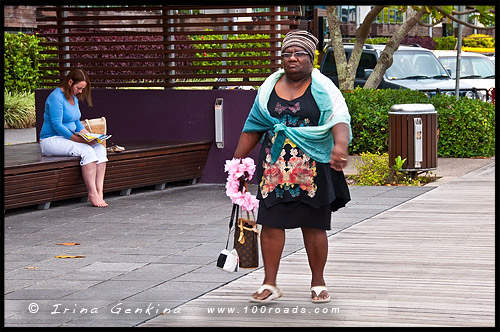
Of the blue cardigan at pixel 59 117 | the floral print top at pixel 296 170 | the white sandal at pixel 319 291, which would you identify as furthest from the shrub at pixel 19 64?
the white sandal at pixel 319 291

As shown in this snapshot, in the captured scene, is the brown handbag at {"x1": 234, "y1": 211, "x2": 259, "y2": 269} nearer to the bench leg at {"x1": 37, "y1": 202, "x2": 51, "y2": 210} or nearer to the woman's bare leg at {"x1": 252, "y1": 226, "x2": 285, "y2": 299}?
the woman's bare leg at {"x1": 252, "y1": 226, "x2": 285, "y2": 299}

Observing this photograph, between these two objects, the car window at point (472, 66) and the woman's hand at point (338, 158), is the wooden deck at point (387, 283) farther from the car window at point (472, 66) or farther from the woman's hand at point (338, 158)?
the car window at point (472, 66)

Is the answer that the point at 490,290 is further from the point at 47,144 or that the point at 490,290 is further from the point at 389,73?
the point at 389,73

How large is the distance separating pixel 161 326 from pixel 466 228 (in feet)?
14.3

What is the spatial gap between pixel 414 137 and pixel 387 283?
6.30 m

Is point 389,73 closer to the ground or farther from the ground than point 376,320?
farther from the ground

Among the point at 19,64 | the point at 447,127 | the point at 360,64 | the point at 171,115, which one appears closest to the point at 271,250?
the point at 171,115

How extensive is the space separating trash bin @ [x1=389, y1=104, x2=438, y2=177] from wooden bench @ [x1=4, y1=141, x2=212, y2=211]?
2419mm

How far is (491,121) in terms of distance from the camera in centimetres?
1609

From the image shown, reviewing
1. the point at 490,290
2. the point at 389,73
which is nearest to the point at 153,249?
the point at 490,290

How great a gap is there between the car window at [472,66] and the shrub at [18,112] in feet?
31.6

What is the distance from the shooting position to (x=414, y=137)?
13000 mm

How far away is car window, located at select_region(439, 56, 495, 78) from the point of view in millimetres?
23828
